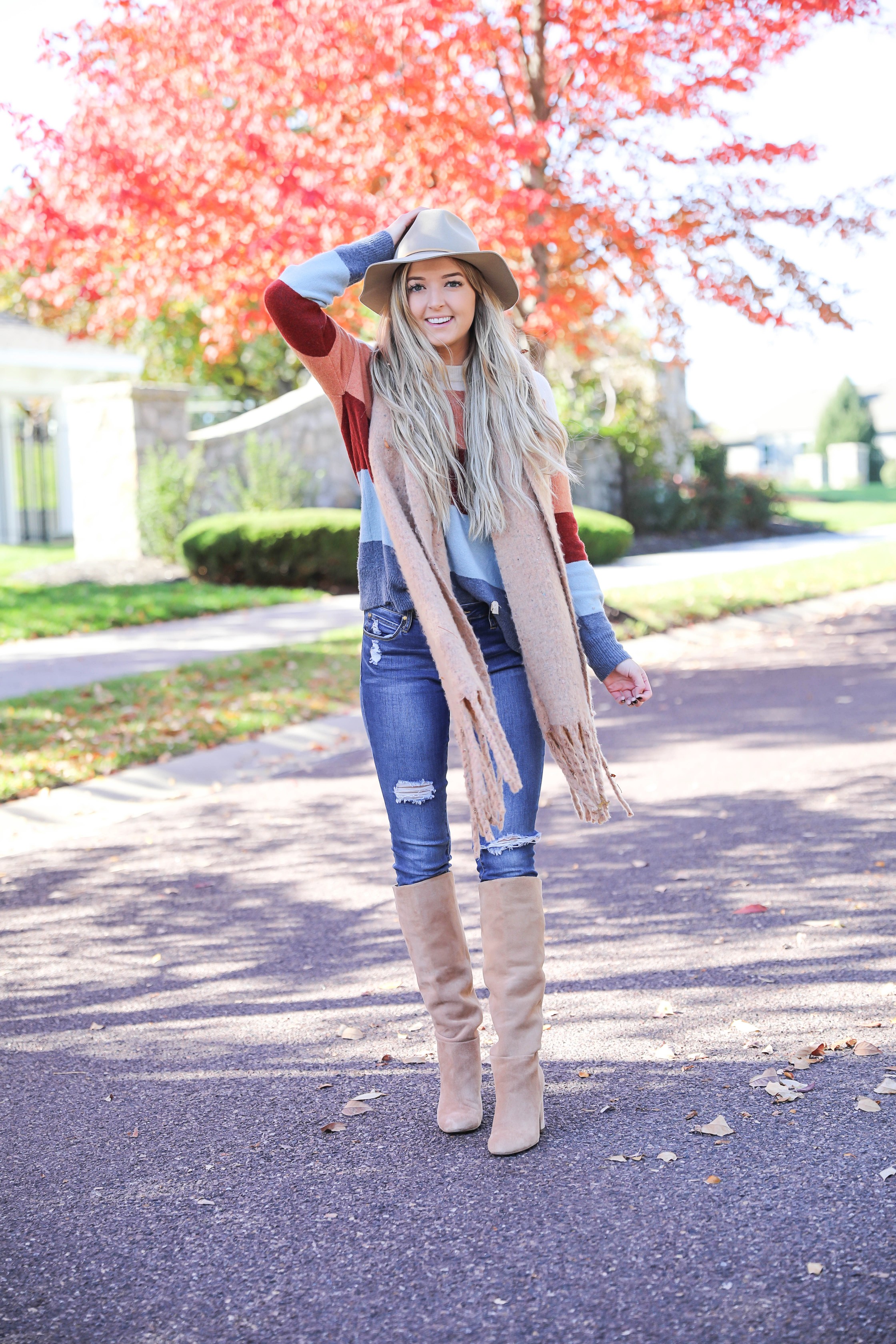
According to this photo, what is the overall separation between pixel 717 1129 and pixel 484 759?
3.08 ft

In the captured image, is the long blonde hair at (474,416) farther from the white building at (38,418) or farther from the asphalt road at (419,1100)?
the white building at (38,418)

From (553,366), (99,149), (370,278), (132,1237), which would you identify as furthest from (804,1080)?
(553,366)

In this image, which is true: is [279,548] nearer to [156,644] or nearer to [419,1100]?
[156,644]

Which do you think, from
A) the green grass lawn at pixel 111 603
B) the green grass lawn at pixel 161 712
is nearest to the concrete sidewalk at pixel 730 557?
the green grass lawn at pixel 111 603

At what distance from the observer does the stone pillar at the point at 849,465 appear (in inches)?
1970

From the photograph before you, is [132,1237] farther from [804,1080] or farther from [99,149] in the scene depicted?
[99,149]

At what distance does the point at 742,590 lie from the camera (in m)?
13.2

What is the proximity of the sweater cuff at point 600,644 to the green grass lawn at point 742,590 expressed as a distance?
301 inches

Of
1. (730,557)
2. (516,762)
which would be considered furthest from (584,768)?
(730,557)

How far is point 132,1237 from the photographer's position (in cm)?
248

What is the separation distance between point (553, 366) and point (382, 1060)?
67.0 ft

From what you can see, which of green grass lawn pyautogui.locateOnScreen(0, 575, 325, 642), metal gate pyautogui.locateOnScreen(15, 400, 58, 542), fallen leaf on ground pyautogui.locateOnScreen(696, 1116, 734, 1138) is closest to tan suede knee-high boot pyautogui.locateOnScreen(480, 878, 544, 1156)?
fallen leaf on ground pyautogui.locateOnScreen(696, 1116, 734, 1138)

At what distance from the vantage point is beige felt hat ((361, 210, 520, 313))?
2.81 metres

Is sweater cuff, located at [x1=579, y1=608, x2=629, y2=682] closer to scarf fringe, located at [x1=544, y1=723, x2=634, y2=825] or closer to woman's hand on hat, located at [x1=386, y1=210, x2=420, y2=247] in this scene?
scarf fringe, located at [x1=544, y1=723, x2=634, y2=825]
